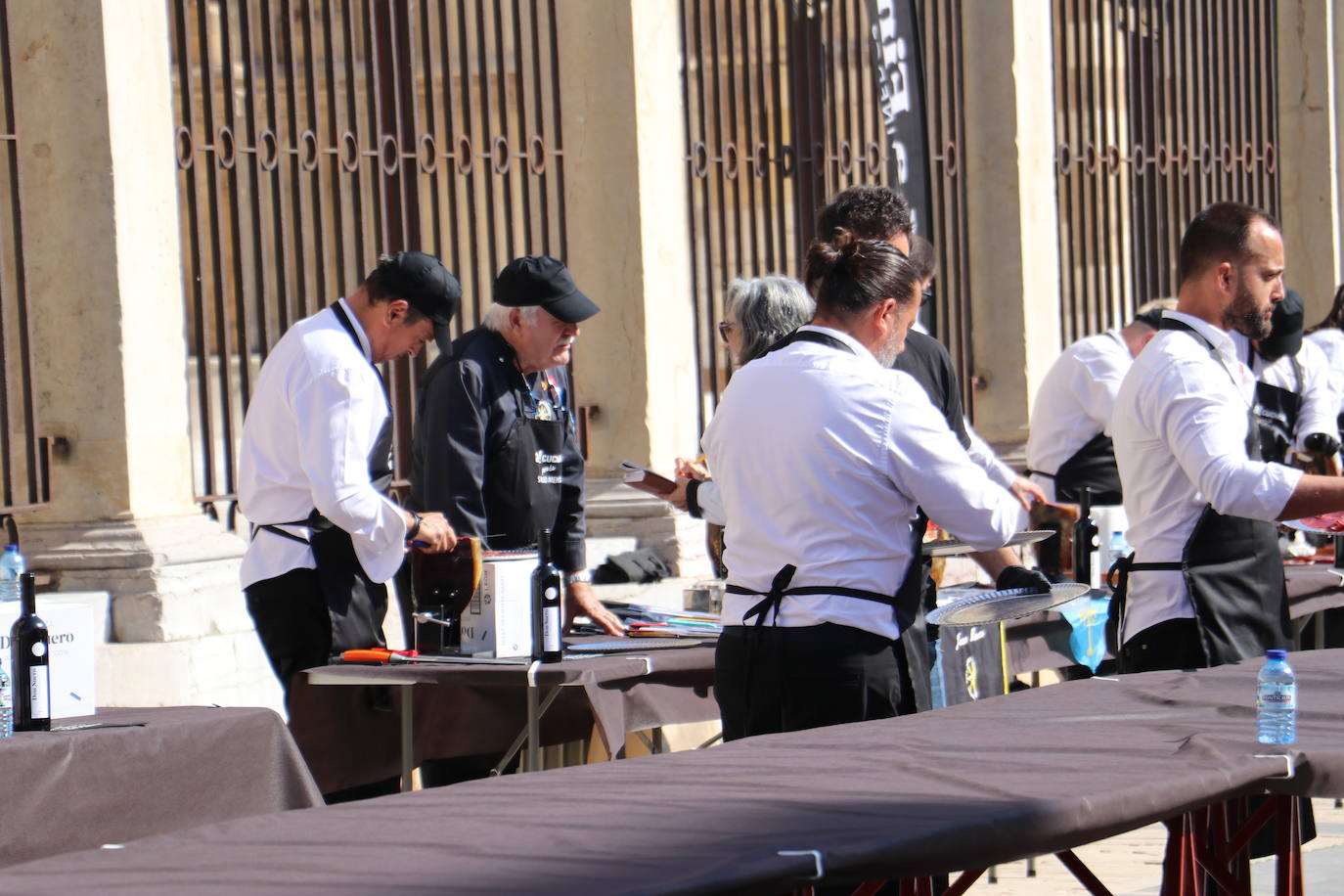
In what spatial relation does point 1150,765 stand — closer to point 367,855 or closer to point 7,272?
point 367,855

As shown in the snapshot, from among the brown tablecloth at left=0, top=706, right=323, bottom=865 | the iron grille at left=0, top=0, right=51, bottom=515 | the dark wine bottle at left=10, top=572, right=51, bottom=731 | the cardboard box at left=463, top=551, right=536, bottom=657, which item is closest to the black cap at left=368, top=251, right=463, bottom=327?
the cardboard box at left=463, top=551, right=536, bottom=657

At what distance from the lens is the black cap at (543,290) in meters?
5.48

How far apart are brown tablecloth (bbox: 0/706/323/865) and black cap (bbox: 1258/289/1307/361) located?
15.6 ft

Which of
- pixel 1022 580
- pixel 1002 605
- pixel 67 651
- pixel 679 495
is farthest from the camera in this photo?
pixel 679 495

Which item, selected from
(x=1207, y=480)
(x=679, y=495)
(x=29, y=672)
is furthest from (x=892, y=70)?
(x=29, y=672)

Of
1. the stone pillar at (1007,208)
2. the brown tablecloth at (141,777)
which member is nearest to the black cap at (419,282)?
the brown tablecloth at (141,777)

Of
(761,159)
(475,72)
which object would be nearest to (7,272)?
(475,72)

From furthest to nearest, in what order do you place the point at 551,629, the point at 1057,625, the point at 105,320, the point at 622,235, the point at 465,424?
the point at 622,235, the point at 105,320, the point at 1057,625, the point at 465,424, the point at 551,629

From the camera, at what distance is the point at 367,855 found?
245cm

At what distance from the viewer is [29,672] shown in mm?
3906

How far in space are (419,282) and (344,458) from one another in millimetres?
560

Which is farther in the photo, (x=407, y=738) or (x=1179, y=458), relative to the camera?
(x=407, y=738)

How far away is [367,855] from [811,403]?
1.65 m

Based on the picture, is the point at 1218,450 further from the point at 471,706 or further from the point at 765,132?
the point at 765,132
